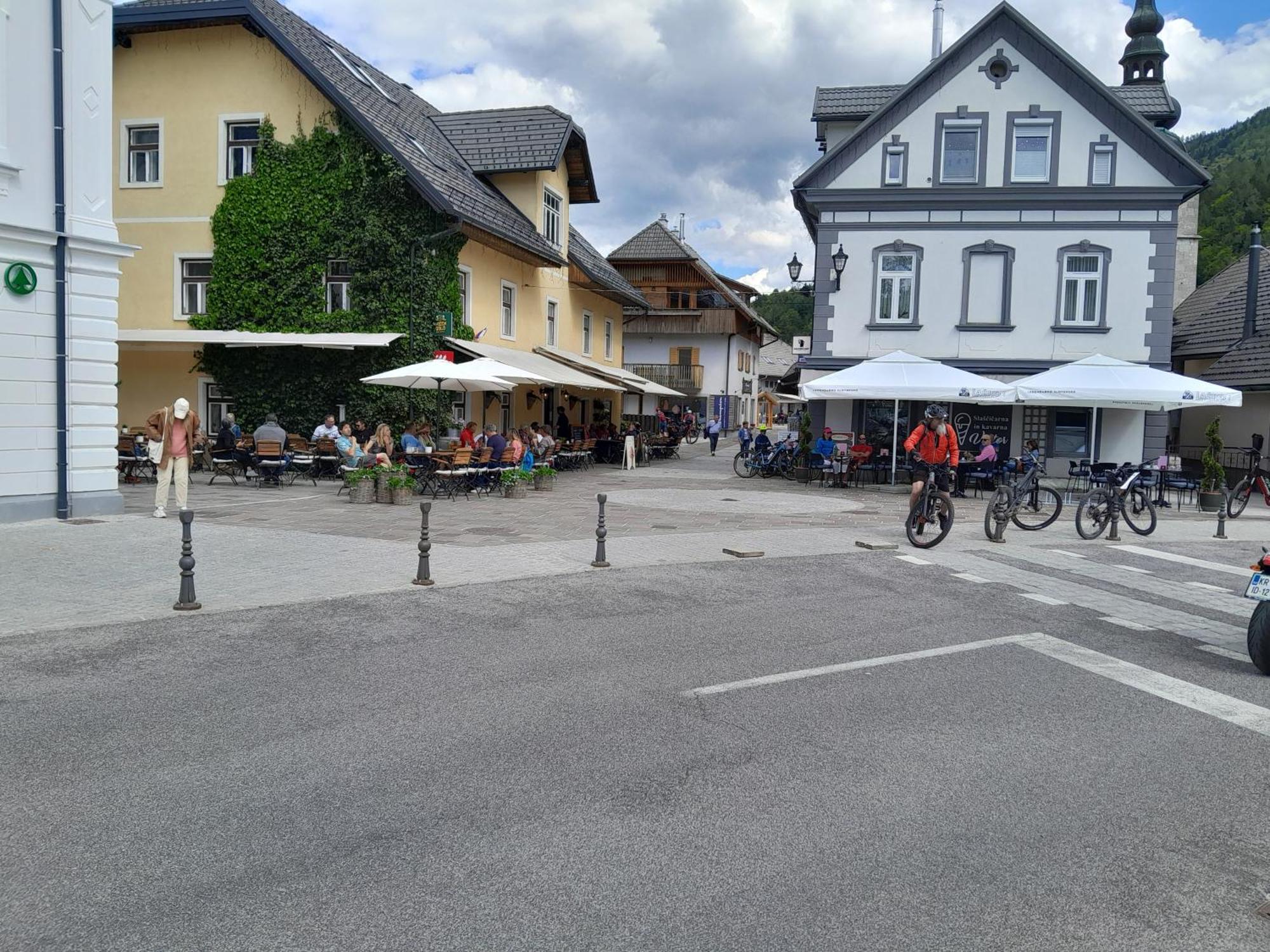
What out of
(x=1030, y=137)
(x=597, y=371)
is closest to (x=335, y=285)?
(x=597, y=371)

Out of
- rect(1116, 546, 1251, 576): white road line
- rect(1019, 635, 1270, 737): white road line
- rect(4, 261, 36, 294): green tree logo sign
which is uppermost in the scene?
rect(4, 261, 36, 294): green tree logo sign

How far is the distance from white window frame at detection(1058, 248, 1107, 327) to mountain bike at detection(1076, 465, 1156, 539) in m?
8.98

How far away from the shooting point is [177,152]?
24031 millimetres

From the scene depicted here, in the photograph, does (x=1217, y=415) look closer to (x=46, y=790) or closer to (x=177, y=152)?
(x=177, y=152)

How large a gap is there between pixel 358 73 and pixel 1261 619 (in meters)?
26.7

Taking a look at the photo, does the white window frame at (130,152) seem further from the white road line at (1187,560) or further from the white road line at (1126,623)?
the white road line at (1126,623)

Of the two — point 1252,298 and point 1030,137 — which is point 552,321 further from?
point 1252,298

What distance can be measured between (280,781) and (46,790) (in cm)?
105

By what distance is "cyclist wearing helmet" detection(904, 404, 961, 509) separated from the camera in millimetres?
13219

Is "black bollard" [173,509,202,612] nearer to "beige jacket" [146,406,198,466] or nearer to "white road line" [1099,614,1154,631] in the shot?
"beige jacket" [146,406,198,466]

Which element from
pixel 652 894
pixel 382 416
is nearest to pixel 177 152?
pixel 382 416

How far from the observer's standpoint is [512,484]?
19.1 metres

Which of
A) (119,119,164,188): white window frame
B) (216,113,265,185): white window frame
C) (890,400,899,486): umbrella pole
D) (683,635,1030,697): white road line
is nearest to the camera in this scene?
(683,635,1030,697): white road line

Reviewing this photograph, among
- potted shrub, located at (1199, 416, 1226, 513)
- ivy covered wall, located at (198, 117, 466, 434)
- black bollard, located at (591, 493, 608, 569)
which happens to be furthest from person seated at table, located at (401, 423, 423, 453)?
potted shrub, located at (1199, 416, 1226, 513)
